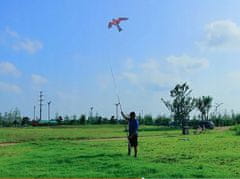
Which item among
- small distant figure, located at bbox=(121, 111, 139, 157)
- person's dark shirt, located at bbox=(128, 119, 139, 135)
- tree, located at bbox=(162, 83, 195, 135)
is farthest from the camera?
tree, located at bbox=(162, 83, 195, 135)

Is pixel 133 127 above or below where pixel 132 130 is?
above

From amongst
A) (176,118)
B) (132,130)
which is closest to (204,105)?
(176,118)

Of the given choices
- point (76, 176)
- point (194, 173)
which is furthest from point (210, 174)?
point (76, 176)

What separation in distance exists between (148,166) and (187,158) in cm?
366

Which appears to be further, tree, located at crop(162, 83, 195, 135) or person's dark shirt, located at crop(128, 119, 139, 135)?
tree, located at crop(162, 83, 195, 135)

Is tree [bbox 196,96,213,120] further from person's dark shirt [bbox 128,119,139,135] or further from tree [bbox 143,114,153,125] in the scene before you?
person's dark shirt [bbox 128,119,139,135]

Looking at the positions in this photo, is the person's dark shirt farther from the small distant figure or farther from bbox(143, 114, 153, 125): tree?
bbox(143, 114, 153, 125): tree

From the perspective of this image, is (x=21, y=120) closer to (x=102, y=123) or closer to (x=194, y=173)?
(x=102, y=123)

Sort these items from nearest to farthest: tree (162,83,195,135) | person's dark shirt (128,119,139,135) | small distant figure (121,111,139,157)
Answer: small distant figure (121,111,139,157)
person's dark shirt (128,119,139,135)
tree (162,83,195,135)

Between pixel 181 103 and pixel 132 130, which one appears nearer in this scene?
pixel 132 130

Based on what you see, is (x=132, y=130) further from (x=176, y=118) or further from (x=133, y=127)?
(x=176, y=118)

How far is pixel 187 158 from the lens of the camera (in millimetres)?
17609

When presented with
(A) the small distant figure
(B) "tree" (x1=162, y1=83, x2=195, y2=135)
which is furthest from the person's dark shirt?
(B) "tree" (x1=162, y1=83, x2=195, y2=135)

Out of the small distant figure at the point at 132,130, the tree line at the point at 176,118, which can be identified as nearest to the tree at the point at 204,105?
the tree line at the point at 176,118
